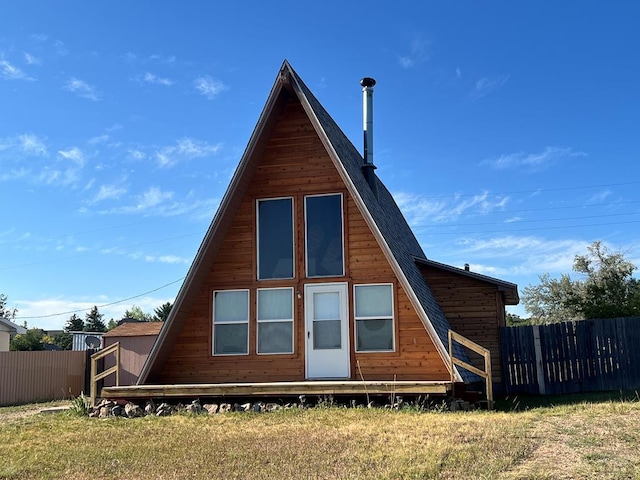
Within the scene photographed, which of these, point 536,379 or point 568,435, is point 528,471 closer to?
point 568,435

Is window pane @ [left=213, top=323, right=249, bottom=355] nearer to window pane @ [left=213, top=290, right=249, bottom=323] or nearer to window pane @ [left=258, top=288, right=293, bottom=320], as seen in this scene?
window pane @ [left=213, top=290, right=249, bottom=323]

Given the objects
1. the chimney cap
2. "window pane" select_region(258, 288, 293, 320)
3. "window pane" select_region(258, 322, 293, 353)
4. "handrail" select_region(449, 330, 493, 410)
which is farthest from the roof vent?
"handrail" select_region(449, 330, 493, 410)

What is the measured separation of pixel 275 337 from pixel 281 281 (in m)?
1.10

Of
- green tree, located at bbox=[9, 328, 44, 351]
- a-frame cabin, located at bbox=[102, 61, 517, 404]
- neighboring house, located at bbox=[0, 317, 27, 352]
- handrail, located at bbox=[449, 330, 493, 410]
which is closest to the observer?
handrail, located at bbox=[449, 330, 493, 410]

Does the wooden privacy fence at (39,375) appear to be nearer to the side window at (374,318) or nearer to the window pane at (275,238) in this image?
the window pane at (275,238)

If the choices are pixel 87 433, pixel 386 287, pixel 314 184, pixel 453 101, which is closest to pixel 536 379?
pixel 386 287

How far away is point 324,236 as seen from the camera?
1230cm

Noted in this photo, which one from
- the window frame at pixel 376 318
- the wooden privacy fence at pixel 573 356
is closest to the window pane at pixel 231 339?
the window frame at pixel 376 318

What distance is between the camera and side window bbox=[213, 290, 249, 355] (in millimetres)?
12359

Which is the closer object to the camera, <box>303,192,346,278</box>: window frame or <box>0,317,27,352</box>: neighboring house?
<box>303,192,346,278</box>: window frame

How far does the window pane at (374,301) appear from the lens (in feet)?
38.8

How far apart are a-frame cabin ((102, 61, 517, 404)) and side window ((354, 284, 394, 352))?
2 cm

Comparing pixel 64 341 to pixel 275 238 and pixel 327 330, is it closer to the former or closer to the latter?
pixel 275 238

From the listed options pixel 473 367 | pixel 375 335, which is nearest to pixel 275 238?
pixel 375 335
